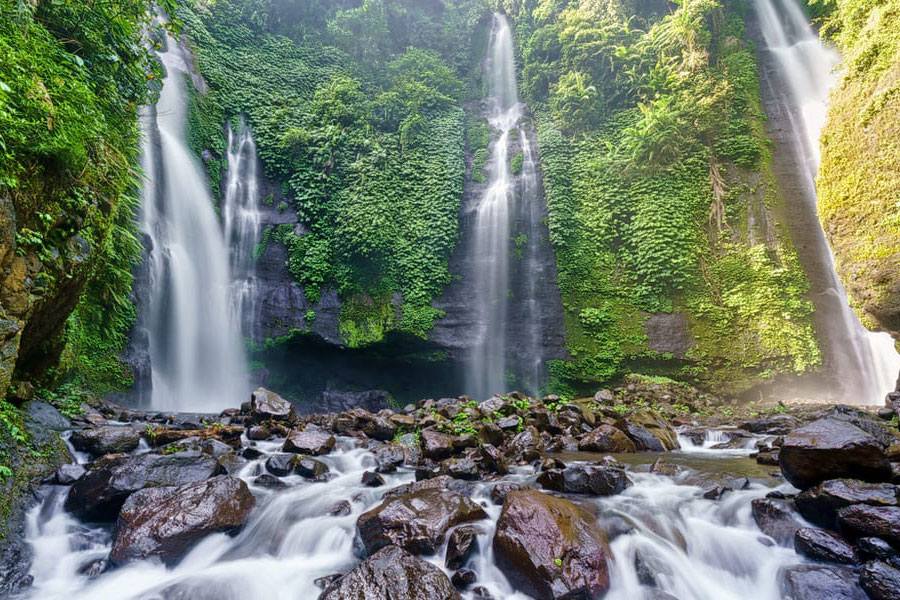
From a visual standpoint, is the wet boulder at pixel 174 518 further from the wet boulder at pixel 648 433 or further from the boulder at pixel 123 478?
the wet boulder at pixel 648 433

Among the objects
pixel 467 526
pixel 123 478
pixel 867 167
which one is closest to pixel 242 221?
pixel 123 478

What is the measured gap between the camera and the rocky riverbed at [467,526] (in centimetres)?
274

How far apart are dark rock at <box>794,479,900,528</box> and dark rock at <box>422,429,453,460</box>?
3.75 meters

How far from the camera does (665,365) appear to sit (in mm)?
10906

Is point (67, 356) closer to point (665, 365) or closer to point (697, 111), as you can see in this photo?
point (665, 365)

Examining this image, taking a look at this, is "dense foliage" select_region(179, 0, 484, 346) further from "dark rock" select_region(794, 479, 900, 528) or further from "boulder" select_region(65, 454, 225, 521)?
"dark rock" select_region(794, 479, 900, 528)

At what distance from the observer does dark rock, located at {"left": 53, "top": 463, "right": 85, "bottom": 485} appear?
3871mm

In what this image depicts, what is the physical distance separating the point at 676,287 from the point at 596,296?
211cm

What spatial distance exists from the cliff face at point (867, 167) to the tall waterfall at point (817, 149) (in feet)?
3.01

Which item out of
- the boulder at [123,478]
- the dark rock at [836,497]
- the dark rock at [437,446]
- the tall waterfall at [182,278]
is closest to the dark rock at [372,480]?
the dark rock at [437,446]

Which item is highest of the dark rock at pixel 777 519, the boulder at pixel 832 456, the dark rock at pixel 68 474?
the dark rock at pixel 68 474

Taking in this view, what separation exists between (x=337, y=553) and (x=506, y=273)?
406 inches

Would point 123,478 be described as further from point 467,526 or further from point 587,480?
point 587,480

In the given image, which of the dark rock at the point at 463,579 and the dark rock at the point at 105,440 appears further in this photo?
the dark rock at the point at 105,440
